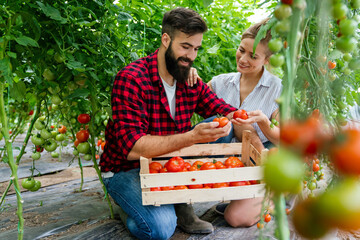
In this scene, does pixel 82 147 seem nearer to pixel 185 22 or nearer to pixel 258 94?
pixel 185 22

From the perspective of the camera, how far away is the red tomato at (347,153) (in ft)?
0.65

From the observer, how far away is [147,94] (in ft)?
6.39

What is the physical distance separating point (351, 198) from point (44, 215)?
7.42 ft

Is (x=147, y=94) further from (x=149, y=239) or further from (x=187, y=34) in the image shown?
(x=149, y=239)

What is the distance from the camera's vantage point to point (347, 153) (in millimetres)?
198

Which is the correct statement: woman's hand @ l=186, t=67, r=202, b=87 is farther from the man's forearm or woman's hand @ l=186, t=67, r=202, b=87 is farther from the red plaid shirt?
the man's forearm

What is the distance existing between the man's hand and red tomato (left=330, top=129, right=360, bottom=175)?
1.43 meters

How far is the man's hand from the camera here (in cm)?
165

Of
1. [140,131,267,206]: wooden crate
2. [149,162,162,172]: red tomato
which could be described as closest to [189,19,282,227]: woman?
[140,131,267,206]: wooden crate

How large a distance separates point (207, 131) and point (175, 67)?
61cm

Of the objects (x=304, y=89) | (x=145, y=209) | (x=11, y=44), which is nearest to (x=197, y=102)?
(x=145, y=209)

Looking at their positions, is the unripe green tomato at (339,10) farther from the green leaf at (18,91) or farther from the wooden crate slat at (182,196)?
the green leaf at (18,91)

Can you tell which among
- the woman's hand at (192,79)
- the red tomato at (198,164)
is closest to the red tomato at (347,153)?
the red tomato at (198,164)

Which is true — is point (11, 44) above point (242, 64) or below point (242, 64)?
above
